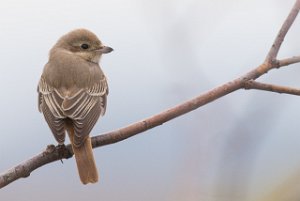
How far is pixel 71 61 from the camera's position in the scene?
184 inches

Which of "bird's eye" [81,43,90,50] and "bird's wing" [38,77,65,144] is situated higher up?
"bird's eye" [81,43,90,50]

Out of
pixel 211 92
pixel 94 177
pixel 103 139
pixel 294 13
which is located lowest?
pixel 94 177

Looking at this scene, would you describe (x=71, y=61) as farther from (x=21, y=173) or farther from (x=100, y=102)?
(x=21, y=173)

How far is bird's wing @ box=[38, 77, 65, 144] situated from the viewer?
11.5 feet

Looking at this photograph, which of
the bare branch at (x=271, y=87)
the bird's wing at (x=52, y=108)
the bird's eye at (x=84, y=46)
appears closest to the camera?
the bare branch at (x=271, y=87)

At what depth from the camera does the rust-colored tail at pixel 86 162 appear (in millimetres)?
3369

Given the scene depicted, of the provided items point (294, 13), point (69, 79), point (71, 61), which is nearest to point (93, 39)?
point (71, 61)

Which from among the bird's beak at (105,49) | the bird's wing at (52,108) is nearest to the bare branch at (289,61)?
the bird's wing at (52,108)

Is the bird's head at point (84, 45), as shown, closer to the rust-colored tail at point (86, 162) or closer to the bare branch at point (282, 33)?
the rust-colored tail at point (86, 162)

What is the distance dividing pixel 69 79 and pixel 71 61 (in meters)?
0.35

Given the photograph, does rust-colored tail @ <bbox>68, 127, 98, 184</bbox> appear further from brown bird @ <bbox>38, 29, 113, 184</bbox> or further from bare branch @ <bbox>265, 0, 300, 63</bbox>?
bare branch @ <bbox>265, 0, 300, 63</bbox>

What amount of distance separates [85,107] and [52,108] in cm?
26

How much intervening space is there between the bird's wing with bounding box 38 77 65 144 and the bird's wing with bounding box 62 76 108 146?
0.20ft

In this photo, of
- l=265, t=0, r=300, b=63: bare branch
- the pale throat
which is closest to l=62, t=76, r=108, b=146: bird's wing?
the pale throat
